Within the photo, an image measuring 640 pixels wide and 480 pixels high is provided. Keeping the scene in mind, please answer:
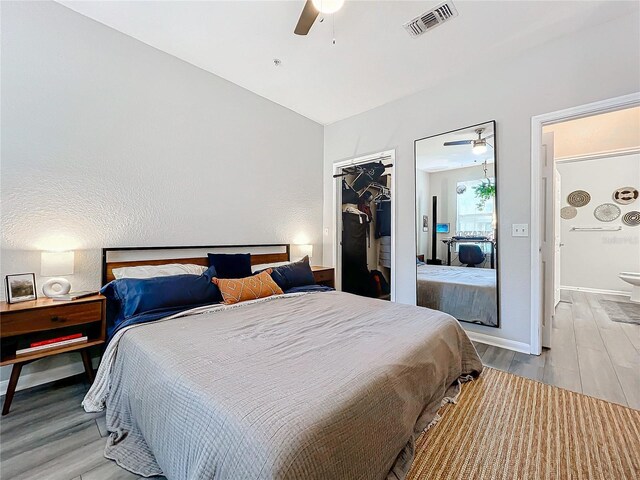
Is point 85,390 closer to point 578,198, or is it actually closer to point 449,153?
point 449,153

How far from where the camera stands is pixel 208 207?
3105 millimetres

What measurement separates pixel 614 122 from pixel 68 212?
20.2ft

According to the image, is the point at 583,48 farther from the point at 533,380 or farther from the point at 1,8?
the point at 1,8

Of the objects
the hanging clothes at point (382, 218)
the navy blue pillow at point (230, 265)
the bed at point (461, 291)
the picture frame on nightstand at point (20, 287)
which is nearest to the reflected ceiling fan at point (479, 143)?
the bed at point (461, 291)

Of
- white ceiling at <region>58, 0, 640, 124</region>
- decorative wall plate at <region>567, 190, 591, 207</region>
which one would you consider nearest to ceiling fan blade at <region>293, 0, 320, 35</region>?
white ceiling at <region>58, 0, 640, 124</region>

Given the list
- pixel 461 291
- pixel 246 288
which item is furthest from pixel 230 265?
pixel 461 291

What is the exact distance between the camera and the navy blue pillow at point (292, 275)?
2.90 meters

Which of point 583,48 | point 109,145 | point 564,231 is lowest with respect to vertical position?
point 564,231

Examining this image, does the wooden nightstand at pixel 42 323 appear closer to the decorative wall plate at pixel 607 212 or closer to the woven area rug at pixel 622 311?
the woven area rug at pixel 622 311

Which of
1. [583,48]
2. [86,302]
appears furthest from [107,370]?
[583,48]

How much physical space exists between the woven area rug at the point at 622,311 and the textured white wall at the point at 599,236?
0.81m

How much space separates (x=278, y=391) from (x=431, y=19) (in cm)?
281

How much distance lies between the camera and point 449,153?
3217mm

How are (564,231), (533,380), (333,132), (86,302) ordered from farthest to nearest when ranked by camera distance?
1. (564,231)
2. (333,132)
3. (533,380)
4. (86,302)
